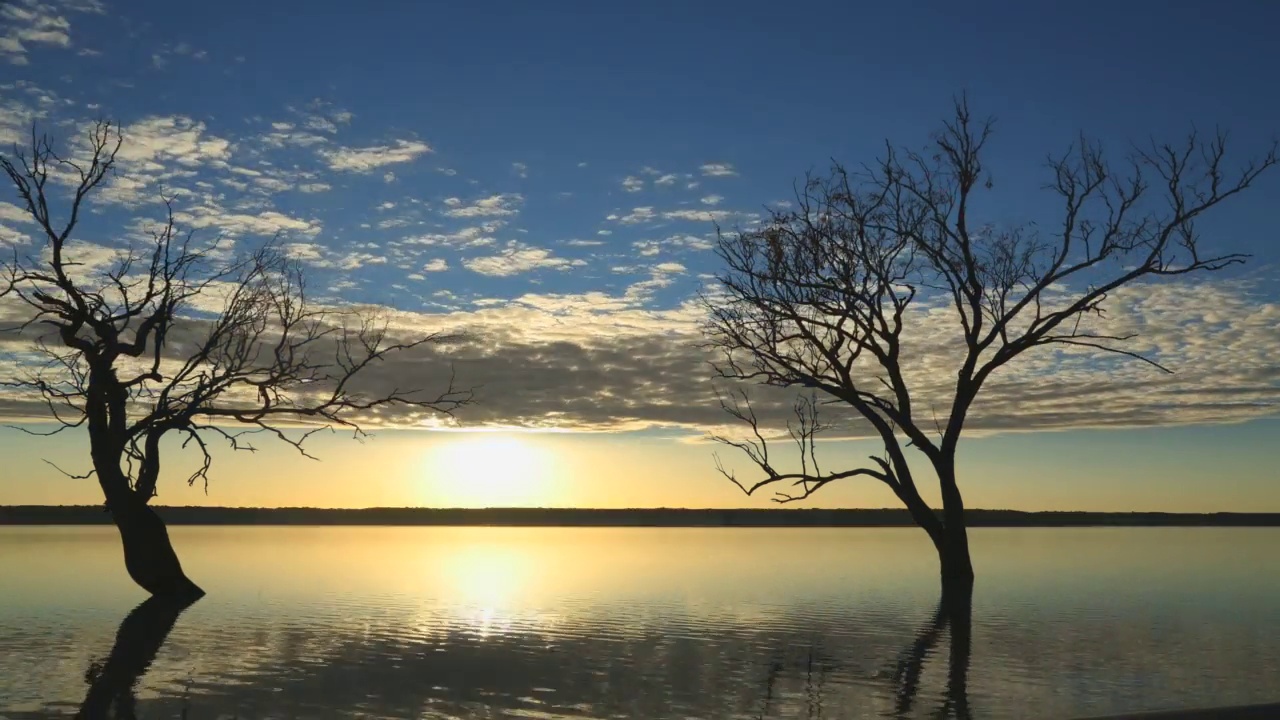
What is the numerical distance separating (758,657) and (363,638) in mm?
8894

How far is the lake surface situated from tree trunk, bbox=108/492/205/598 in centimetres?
99

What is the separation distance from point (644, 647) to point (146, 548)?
16.3 m

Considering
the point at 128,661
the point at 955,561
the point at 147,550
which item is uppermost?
the point at 147,550

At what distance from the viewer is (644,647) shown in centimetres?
2422

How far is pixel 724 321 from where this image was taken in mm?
38562

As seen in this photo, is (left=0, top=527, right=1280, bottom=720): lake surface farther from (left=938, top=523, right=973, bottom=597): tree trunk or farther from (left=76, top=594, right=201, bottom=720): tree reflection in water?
(left=938, top=523, right=973, bottom=597): tree trunk

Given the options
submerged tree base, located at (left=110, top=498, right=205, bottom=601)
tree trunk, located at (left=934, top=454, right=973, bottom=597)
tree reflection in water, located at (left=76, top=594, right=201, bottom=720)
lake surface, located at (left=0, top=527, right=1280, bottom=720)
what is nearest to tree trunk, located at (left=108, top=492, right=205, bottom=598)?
submerged tree base, located at (left=110, top=498, right=205, bottom=601)

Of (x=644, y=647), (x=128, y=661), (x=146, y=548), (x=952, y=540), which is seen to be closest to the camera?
(x=128, y=661)

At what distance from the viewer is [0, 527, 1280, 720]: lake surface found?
1717 cm

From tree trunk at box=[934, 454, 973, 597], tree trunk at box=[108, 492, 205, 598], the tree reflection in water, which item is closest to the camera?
the tree reflection in water

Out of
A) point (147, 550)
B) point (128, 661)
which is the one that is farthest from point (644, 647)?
point (147, 550)

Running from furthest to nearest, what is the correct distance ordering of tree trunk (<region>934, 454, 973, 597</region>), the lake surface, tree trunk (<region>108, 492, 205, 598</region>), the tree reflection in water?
tree trunk (<region>934, 454, 973, 597</region>)
tree trunk (<region>108, 492, 205, 598</region>)
the lake surface
the tree reflection in water

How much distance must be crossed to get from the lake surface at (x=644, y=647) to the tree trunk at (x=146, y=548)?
3.25 feet

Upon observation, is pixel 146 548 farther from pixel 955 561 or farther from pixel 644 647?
pixel 955 561
